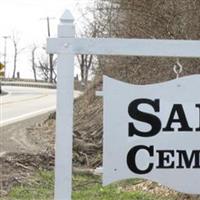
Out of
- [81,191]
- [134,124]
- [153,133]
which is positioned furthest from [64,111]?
[81,191]

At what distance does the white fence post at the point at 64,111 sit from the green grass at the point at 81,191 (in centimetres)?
347

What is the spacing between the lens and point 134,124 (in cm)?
394

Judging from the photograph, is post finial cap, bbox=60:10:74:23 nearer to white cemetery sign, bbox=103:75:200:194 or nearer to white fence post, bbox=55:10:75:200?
white fence post, bbox=55:10:75:200

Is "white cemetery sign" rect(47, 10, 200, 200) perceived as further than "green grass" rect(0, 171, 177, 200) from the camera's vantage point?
No

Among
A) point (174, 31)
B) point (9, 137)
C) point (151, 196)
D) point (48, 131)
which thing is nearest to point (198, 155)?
point (151, 196)

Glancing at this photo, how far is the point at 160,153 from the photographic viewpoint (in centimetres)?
395

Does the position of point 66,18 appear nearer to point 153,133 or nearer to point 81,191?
point 153,133

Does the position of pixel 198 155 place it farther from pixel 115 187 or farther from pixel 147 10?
pixel 147 10

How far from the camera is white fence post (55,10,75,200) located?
3941 mm

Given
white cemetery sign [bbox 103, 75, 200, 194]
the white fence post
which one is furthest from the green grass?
the white fence post

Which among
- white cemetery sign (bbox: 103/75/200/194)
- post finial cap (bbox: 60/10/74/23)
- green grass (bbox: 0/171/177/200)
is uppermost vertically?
post finial cap (bbox: 60/10/74/23)

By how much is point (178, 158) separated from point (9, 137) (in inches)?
468

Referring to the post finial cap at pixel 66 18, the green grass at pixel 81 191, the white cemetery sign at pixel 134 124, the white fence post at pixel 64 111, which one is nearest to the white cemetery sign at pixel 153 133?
the white cemetery sign at pixel 134 124

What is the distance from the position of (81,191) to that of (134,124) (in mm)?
4670
